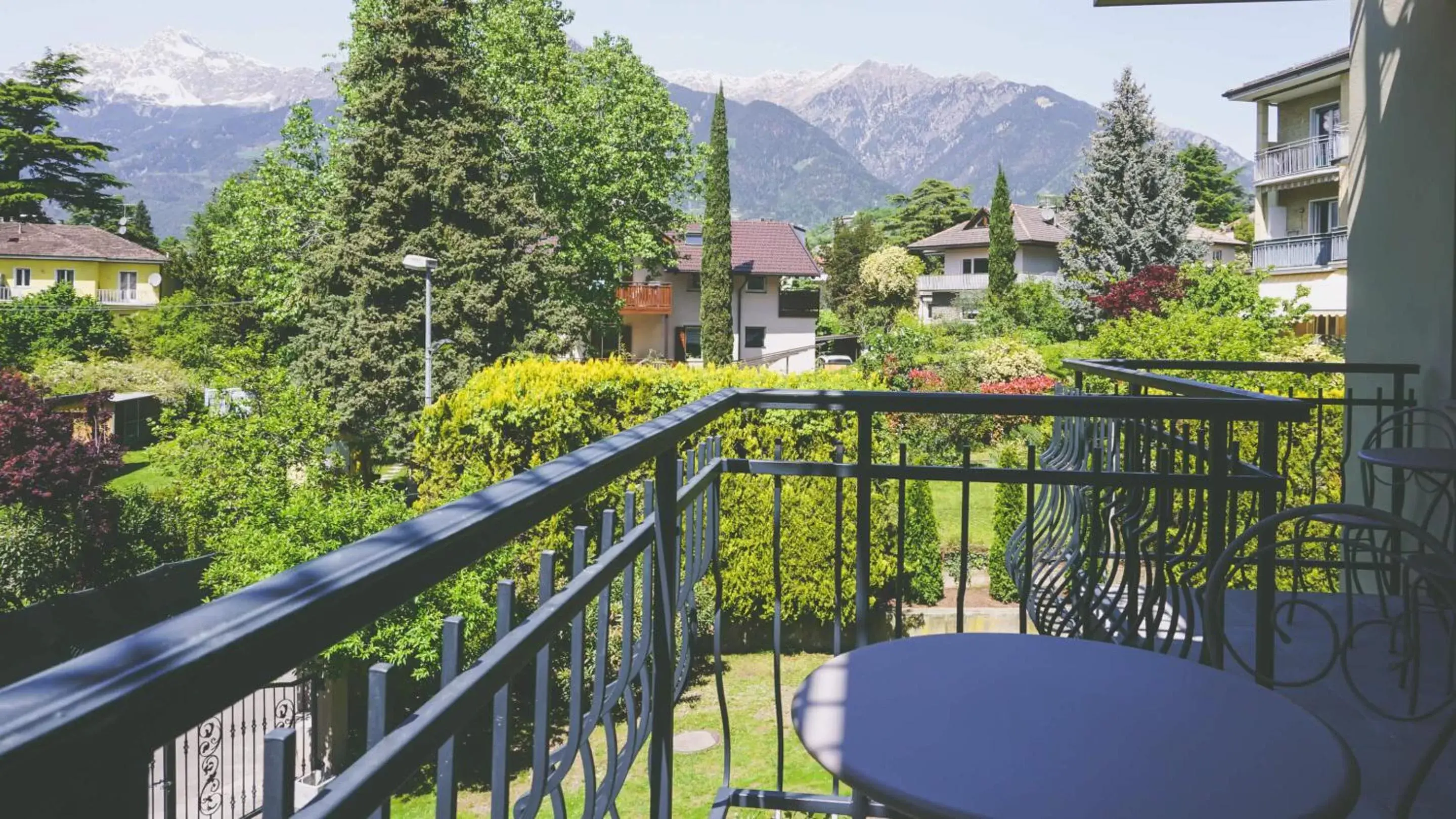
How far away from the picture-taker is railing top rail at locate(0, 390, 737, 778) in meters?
0.48

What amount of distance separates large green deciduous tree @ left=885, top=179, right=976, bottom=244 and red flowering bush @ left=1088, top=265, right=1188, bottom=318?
99.8ft

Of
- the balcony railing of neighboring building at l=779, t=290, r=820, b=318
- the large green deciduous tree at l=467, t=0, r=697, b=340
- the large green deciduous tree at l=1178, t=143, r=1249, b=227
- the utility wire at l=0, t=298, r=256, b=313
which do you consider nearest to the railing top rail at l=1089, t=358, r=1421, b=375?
the large green deciduous tree at l=467, t=0, r=697, b=340

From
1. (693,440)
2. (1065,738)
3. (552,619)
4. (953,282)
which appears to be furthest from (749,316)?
(552,619)

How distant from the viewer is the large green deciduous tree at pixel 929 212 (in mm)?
59188

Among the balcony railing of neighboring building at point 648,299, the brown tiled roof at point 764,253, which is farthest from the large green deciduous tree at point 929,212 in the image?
the balcony railing of neighboring building at point 648,299

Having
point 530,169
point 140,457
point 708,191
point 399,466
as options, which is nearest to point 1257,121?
point 708,191

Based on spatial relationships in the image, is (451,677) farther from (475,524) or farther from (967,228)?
(967,228)

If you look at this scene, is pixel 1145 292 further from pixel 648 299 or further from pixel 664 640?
pixel 664 640

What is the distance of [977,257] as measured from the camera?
146 ft

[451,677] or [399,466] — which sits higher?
[451,677]

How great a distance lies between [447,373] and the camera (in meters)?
21.0

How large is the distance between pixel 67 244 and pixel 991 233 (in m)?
38.2

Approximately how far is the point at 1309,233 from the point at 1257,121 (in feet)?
12.5

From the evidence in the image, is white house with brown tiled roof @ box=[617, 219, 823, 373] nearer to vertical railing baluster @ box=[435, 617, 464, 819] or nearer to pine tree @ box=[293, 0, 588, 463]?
pine tree @ box=[293, 0, 588, 463]
